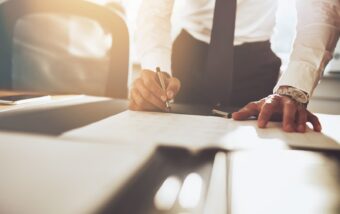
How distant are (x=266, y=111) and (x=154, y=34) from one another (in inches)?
23.8

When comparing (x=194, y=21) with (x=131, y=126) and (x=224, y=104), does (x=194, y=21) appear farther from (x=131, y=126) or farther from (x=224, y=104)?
(x=131, y=126)

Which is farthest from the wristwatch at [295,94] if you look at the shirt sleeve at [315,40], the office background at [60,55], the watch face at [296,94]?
the office background at [60,55]

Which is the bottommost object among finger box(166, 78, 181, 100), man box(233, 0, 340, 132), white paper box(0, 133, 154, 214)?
white paper box(0, 133, 154, 214)

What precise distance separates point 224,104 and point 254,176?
0.78 meters

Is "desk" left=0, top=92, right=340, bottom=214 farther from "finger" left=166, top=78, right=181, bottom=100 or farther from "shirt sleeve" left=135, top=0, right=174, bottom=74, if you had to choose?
"shirt sleeve" left=135, top=0, right=174, bottom=74

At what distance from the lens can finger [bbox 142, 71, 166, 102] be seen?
891mm

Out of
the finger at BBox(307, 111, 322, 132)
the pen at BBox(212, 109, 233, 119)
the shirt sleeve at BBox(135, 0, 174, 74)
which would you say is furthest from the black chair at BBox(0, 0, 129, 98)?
the finger at BBox(307, 111, 322, 132)

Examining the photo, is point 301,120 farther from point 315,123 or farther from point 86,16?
point 86,16

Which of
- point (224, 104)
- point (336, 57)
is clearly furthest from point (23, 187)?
point (336, 57)

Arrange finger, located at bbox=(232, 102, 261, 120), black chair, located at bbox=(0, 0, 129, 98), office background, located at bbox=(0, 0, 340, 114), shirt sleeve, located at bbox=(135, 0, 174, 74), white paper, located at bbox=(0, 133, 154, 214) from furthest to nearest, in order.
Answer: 1. office background, located at bbox=(0, 0, 340, 114)
2. shirt sleeve, located at bbox=(135, 0, 174, 74)
3. black chair, located at bbox=(0, 0, 129, 98)
4. finger, located at bbox=(232, 102, 261, 120)
5. white paper, located at bbox=(0, 133, 154, 214)

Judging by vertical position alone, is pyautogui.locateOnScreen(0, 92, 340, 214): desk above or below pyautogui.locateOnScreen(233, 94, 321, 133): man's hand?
below

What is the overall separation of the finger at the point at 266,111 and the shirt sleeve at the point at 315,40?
0.21 metres

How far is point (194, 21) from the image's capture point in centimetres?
148

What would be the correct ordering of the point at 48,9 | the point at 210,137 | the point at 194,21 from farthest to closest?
the point at 194,21, the point at 48,9, the point at 210,137
